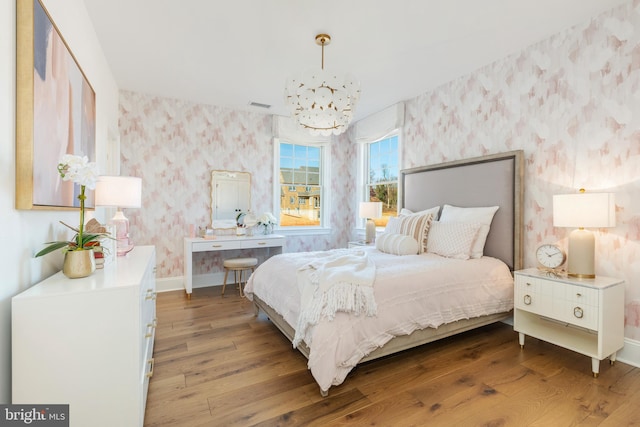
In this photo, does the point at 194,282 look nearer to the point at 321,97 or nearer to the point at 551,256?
the point at 321,97

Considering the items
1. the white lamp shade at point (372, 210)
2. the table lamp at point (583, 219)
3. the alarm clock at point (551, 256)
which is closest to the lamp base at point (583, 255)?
the table lamp at point (583, 219)

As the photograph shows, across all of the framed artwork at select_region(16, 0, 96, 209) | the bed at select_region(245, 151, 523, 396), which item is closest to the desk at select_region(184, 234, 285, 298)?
the bed at select_region(245, 151, 523, 396)

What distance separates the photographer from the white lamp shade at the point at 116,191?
6.99ft

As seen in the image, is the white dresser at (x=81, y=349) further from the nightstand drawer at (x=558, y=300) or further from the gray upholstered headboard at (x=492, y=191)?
the gray upholstered headboard at (x=492, y=191)

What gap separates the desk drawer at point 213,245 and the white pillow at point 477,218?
105 inches

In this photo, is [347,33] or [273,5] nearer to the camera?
[273,5]

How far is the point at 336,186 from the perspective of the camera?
536 cm

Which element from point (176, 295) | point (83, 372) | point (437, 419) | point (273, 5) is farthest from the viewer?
point (176, 295)

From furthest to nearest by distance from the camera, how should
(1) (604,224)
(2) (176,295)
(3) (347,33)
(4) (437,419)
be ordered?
(2) (176,295) < (3) (347,33) < (1) (604,224) < (4) (437,419)

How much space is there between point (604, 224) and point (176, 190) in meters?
4.55

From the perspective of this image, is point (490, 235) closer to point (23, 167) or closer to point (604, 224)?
point (604, 224)

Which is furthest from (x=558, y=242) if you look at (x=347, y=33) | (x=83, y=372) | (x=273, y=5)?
(x=83, y=372)

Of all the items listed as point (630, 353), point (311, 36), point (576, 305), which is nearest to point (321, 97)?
point (311, 36)

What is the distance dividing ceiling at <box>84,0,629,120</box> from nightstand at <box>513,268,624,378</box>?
2.08 metres
